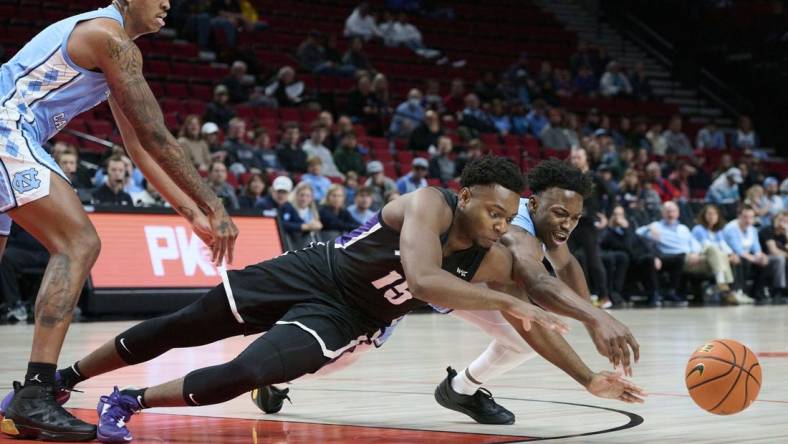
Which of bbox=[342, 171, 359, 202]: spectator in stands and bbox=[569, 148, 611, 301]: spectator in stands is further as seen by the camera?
bbox=[342, 171, 359, 202]: spectator in stands

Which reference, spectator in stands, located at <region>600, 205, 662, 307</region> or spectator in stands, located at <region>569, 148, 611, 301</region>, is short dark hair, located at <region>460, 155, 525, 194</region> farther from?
spectator in stands, located at <region>600, 205, 662, 307</region>

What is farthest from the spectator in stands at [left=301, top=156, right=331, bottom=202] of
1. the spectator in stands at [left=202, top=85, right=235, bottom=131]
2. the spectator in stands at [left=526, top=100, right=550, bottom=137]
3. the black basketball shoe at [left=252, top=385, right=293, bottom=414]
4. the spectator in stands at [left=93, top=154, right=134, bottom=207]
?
the black basketball shoe at [left=252, top=385, right=293, bottom=414]

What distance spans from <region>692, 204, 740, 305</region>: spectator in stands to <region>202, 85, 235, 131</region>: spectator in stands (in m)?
6.75

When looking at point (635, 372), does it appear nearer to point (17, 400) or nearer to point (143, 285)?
point (17, 400)

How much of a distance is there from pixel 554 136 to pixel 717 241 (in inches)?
155

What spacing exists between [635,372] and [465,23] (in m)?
18.6

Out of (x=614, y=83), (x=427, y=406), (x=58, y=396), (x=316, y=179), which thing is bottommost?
(x=316, y=179)

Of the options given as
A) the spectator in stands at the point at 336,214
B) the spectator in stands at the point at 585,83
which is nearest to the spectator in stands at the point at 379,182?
the spectator in stands at the point at 336,214

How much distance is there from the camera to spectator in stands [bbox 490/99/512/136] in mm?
20562

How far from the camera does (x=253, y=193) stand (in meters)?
14.1

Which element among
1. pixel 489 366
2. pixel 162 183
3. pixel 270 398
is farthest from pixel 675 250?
pixel 162 183

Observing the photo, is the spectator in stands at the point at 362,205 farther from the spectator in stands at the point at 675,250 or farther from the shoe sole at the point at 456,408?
the shoe sole at the point at 456,408

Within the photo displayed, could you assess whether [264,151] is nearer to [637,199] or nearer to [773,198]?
[637,199]

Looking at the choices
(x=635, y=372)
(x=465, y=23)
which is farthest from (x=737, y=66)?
(x=635, y=372)
